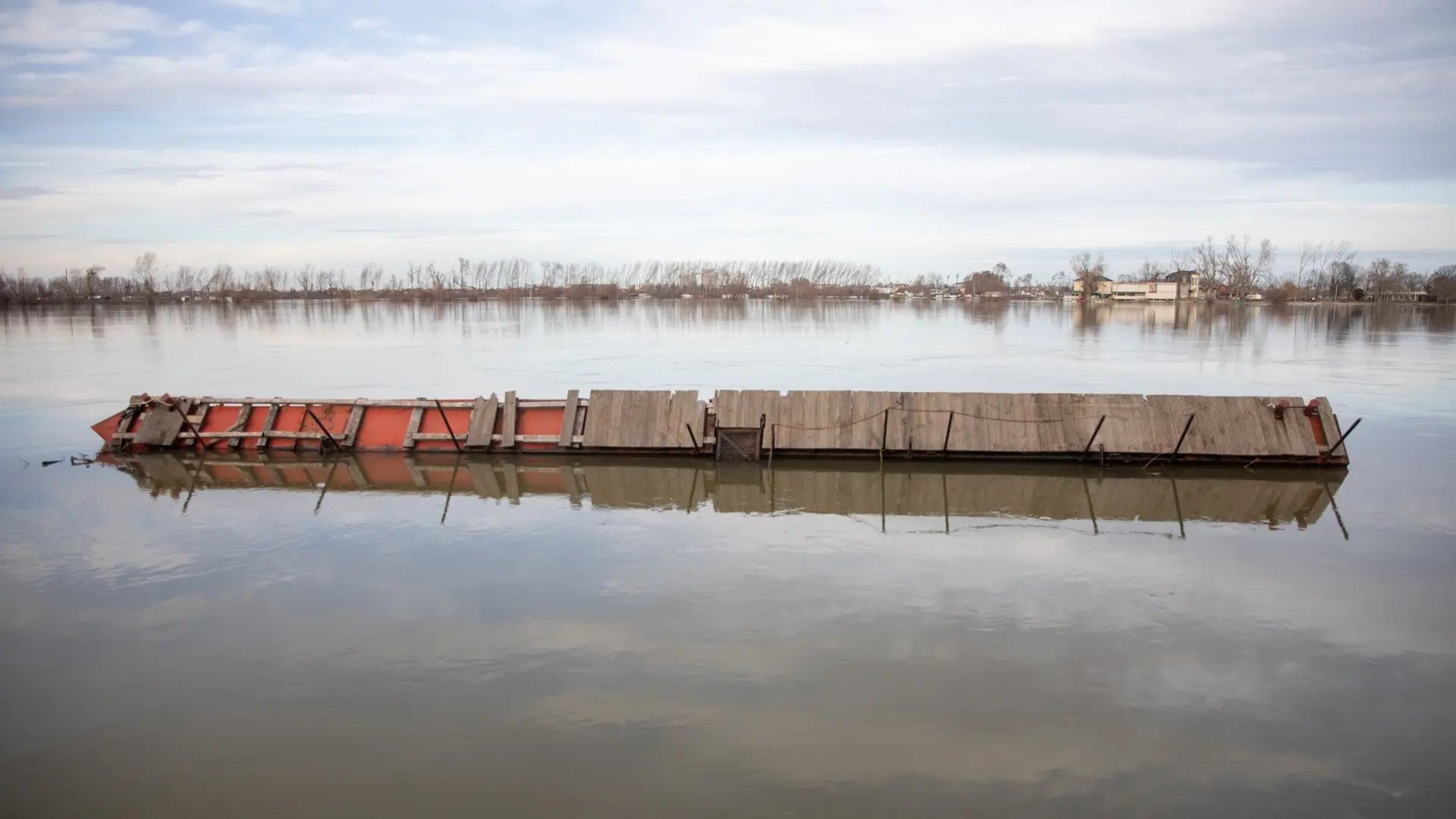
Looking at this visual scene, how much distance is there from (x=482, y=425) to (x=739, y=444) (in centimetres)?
613

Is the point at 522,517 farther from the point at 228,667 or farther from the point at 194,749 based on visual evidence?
the point at 194,749

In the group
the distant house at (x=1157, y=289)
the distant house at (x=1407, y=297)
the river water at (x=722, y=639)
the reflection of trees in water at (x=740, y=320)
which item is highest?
the distant house at (x=1157, y=289)

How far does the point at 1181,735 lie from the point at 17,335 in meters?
73.2

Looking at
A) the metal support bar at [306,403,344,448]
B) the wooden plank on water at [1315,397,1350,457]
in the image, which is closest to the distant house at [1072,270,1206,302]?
the wooden plank on water at [1315,397,1350,457]

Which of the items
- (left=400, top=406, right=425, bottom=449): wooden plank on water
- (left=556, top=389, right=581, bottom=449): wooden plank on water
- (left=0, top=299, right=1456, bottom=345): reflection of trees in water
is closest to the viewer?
(left=556, top=389, right=581, bottom=449): wooden plank on water

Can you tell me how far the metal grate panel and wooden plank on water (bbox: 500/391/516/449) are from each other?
16.0ft

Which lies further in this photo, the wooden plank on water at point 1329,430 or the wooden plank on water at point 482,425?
the wooden plank on water at point 482,425

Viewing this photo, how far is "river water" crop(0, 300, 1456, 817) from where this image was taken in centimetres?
804

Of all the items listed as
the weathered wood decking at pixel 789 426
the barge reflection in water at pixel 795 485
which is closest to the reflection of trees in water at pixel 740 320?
the weathered wood decking at pixel 789 426

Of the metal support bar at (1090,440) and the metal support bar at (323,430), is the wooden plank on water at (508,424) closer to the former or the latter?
the metal support bar at (323,430)

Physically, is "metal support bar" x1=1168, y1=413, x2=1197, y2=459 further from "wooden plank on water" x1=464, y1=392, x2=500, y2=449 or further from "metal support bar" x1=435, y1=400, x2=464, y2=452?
"metal support bar" x1=435, y1=400, x2=464, y2=452

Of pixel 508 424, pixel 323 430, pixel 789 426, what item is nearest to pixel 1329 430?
pixel 789 426

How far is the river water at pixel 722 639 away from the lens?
8039 millimetres

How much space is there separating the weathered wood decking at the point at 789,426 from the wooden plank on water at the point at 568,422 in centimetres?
4
